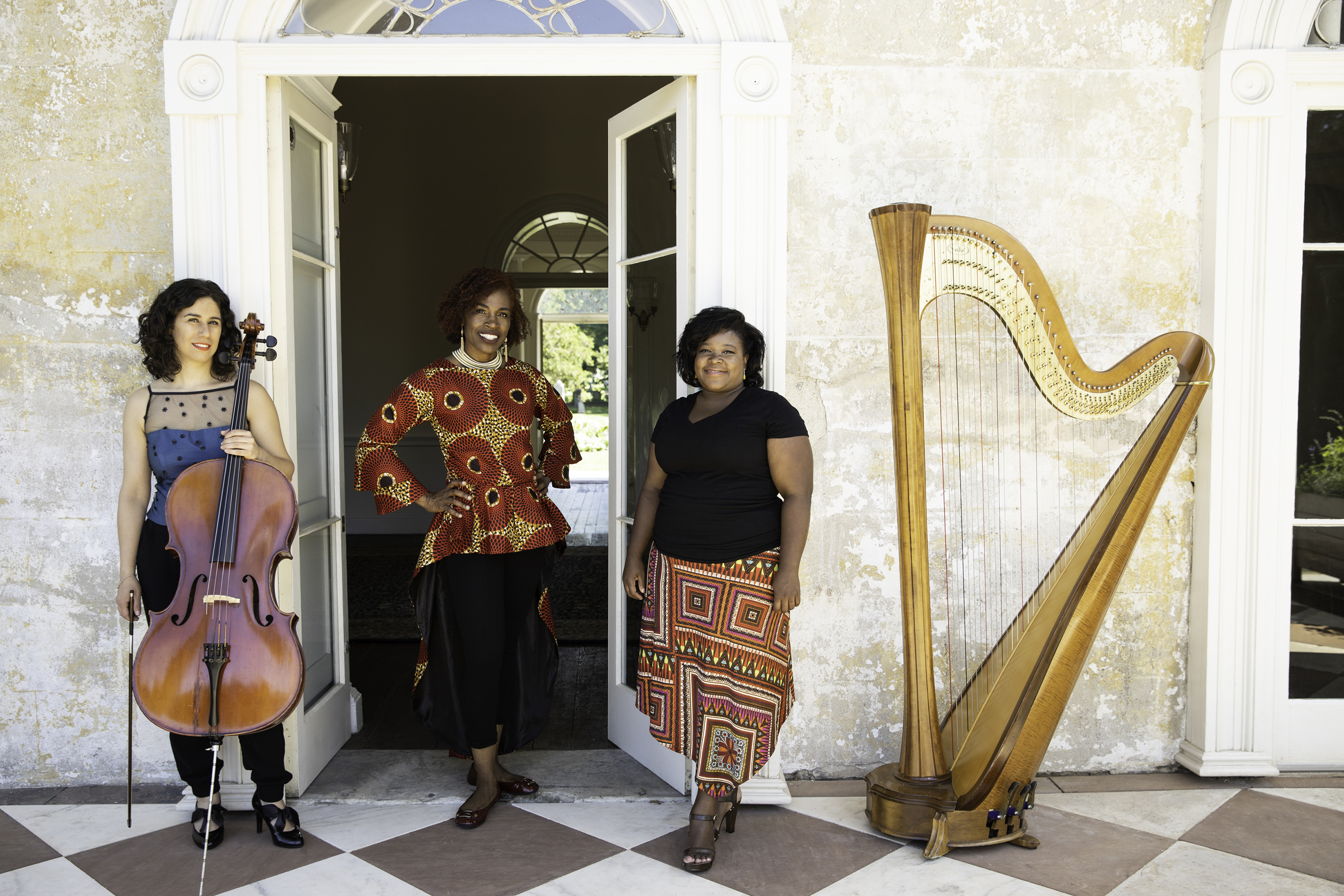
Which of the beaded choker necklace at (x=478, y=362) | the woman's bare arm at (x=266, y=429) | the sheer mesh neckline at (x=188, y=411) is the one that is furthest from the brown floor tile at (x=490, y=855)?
the beaded choker necklace at (x=478, y=362)

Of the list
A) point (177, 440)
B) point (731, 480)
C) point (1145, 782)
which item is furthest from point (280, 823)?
point (1145, 782)

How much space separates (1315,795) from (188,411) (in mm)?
3433

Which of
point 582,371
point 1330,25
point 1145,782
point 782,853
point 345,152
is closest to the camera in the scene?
point 782,853

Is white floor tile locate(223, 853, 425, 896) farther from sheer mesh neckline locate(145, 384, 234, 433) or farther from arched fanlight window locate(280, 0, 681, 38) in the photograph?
arched fanlight window locate(280, 0, 681, 38)

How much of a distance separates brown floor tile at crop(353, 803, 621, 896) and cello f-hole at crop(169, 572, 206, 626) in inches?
32.1

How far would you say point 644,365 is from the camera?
3146mm

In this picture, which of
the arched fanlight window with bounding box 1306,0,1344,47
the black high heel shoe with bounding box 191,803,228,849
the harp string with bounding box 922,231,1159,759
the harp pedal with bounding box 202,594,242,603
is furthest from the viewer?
the harp string with bounding box 922,231,1159,759

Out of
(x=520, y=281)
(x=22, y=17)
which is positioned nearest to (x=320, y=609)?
(x=22, y=17)

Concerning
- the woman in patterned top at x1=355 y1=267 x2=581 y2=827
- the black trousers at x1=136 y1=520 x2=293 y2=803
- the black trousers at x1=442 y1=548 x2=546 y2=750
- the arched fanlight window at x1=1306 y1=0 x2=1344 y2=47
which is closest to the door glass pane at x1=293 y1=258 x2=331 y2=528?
the woman in patterned top at x1=355 y1=267 x2=581 y2=827

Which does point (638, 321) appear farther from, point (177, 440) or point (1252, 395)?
point (1252, 395)

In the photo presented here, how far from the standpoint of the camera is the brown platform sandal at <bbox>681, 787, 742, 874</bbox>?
94.9 inches

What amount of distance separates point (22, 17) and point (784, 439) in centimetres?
253

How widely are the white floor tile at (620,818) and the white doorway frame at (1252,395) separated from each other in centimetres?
166

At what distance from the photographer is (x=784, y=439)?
94.9 inches
